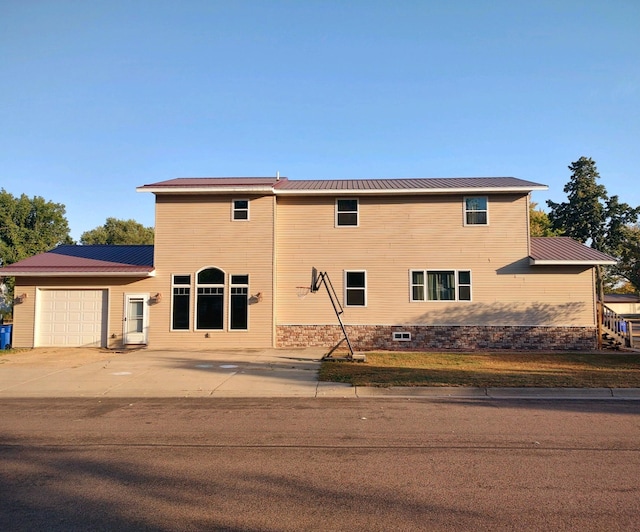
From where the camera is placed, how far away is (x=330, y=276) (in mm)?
18500

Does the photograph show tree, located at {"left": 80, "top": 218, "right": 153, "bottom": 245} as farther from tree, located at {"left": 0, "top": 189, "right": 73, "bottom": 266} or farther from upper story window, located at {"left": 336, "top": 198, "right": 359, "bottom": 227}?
upper story window, located at {"left": 336, "top": 198, "right": 359, "bottom": 227}

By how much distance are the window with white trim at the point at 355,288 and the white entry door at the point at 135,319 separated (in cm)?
763

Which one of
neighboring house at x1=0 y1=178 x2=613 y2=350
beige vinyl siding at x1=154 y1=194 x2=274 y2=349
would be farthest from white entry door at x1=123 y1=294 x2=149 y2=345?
beige vinyl siding at x1=154 y1=194 x2=274 y2=349

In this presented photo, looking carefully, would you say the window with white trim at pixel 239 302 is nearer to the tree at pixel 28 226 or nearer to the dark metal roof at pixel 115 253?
the dark metal roof at pixel 115 253

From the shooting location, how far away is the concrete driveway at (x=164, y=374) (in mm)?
10203

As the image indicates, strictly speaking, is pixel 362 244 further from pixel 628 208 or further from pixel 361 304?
pixel 628 208

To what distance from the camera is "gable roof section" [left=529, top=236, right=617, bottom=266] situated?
17578mm

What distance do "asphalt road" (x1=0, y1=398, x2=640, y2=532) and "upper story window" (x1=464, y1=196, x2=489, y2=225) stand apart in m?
10.8

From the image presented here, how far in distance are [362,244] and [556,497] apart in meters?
14.3

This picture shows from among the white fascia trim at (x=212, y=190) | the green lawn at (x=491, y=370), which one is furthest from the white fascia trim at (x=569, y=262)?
the white fascia trim at (x=212, y=190)

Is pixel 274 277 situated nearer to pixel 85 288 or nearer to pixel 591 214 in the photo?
pixel 85 288

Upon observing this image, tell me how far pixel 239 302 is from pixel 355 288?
4486 millimetres

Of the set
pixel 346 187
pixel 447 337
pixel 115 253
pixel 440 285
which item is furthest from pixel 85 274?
pixel 447 337

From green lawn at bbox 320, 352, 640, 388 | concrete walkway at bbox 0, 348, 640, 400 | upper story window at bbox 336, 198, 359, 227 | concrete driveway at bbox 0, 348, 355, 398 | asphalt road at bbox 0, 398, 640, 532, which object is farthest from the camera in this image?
upper story window at bbox 336, 198, 359, 227
